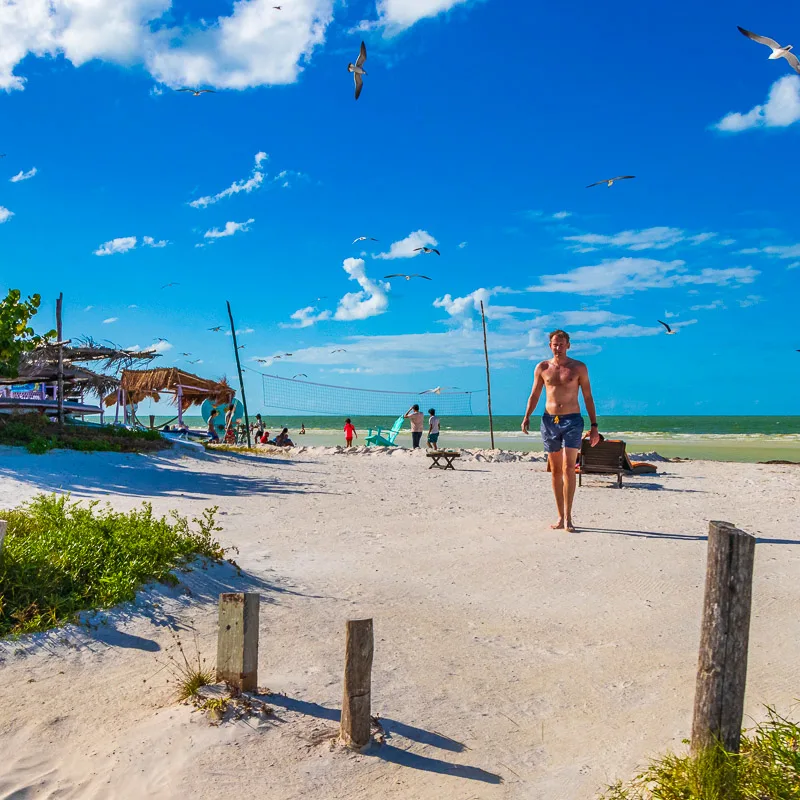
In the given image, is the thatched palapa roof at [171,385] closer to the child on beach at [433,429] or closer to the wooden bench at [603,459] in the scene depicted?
the child on beach at [433,429]

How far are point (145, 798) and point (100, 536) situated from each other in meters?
3.05

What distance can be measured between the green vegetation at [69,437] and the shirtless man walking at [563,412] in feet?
28.9

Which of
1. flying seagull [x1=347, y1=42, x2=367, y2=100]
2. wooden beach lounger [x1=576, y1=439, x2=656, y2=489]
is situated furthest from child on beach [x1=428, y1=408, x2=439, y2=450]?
flying seagull [x1=347, y1=42, x2=367, y2=100]

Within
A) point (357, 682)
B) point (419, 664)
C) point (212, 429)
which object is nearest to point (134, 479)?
point (419, 664)

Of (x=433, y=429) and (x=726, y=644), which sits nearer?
(x=726, y=644)

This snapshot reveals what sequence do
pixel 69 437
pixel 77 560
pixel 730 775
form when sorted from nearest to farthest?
pixel 730 775, pixel 77 560, pixel 69 437

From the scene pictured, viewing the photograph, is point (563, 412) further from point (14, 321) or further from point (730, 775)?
point (14, 321)

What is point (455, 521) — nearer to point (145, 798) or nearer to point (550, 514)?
point (550, 514)

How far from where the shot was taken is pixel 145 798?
294 cm

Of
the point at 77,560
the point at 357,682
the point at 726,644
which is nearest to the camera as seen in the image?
the point at 726,644

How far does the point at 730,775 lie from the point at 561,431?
5066 millimetres

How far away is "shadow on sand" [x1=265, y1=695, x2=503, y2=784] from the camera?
122 inches

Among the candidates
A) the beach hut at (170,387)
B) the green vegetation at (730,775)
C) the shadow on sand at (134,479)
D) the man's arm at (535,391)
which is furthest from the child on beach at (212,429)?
the green vegetation at (730,775)

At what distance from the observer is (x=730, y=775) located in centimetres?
269
